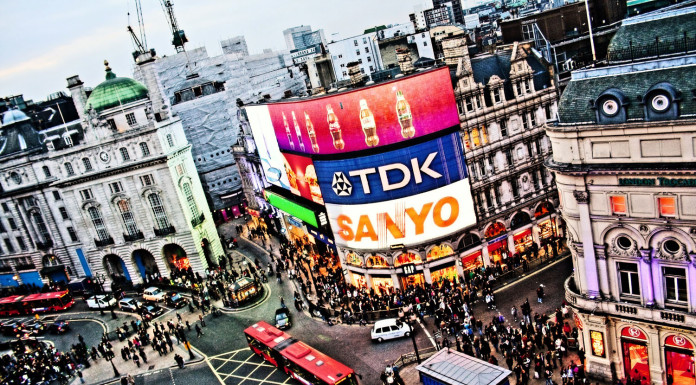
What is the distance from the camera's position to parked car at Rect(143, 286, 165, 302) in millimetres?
65000

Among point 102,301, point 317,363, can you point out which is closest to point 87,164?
point 102,301

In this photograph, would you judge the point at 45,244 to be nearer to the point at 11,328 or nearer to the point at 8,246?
the point at 8,246

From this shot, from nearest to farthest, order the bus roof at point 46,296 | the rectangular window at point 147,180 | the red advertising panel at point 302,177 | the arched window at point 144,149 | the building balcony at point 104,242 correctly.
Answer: the red advertising panel at point 302,177 < the arched window at point 144,149 < the rectangular window at point 147,180 < the bus roof at point 46,296 < the building balcony at point 104,242

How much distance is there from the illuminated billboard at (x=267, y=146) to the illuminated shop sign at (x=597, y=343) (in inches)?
1557

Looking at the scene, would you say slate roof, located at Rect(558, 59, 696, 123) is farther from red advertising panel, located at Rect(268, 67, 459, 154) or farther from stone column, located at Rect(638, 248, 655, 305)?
red advertising panel, located at Rect(268, 67, 459, 154)

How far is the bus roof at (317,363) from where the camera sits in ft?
123

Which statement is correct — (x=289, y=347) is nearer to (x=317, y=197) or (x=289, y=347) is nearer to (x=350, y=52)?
(x=317, y=197)

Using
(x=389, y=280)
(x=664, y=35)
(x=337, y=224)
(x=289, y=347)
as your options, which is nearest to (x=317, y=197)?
(x=337, y=224)

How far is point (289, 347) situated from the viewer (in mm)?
42562

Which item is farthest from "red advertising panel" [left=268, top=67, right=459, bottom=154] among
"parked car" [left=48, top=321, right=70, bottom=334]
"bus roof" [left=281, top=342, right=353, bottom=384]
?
"parked car" [left=48, top=321, right=70, bottom=334]

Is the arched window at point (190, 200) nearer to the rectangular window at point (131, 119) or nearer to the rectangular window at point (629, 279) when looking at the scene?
the rectangular window at point (131, 119)

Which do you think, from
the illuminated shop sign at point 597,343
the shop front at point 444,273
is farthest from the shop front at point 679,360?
the shop front at point 444,273

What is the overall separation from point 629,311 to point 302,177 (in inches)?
1443

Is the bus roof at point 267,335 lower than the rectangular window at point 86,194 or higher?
lower
